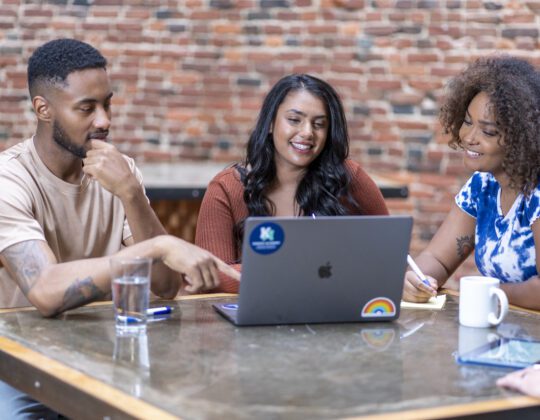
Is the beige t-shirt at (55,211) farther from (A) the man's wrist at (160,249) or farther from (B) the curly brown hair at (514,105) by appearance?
(B) the curly brown hair at (514,105)

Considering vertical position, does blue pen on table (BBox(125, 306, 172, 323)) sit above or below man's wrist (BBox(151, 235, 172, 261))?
below

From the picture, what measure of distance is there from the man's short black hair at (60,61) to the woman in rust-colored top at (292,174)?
22.9 inches

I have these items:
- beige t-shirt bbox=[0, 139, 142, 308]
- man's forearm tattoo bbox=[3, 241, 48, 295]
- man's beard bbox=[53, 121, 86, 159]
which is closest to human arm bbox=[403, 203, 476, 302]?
beige t-shirt bbox=[0, 139, 142, 308]

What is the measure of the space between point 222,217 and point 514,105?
2.79ft

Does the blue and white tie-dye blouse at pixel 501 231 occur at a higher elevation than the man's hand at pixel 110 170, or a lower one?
lower

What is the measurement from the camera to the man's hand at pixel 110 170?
221 centimetres

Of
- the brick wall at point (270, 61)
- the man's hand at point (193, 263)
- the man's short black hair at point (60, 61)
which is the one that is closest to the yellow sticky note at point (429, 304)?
the man's hand at point (193, 263)

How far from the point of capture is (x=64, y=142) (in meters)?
2.33

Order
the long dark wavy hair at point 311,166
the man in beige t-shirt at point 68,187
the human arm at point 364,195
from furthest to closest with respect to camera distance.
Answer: the human arm at point 364,195, the long dark wavy hair at point 311,166, the man in beige t-shirt at point 68,187

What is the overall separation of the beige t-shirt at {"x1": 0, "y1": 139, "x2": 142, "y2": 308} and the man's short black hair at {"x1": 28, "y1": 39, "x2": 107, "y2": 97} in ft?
0.54

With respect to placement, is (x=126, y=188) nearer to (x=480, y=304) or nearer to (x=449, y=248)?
(x=480, y=304)

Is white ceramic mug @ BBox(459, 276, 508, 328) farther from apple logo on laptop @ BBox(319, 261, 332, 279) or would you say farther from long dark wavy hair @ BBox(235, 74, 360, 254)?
long dark wavy hair @ BBox(235, 74, 360, 254)

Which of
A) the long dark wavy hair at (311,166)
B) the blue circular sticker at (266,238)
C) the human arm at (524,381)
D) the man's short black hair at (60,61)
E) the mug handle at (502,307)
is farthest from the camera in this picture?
the long dark wavy hair at (311,166)

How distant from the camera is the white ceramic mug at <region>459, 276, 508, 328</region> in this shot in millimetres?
1959
